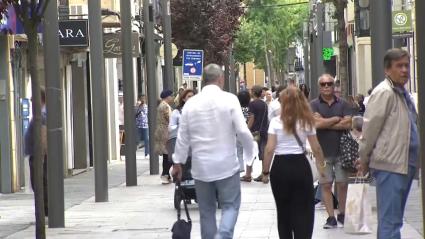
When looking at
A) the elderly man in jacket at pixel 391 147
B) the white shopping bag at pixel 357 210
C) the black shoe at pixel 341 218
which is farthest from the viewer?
the black shoe at pixel 341 218

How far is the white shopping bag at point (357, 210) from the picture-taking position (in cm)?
1186

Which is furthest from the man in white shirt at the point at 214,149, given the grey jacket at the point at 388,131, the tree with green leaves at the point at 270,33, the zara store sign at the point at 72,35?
the tree with green leaves at the point at 270,33

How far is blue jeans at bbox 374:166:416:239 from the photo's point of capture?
365 inches

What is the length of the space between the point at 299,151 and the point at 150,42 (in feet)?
51.2

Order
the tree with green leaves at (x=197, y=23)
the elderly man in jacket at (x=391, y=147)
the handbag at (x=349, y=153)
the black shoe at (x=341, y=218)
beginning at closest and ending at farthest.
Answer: the elderly man in jacket at (x=391, y=147)
the handbag at (x=349, y=153)
the black shoe at (x=341, y=218)
the tree with green leaves at (x=197, y=23)

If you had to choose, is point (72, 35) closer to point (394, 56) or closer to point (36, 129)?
point (36, 129)

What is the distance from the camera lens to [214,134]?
1027 cm

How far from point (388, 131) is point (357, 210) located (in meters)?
2.94

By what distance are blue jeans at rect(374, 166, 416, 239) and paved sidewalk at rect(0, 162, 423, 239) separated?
3.10m

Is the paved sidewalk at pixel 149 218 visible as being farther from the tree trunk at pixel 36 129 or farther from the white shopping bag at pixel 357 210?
the tree trunk at pixel 36 129

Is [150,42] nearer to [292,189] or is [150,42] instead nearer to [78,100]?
[78,100]

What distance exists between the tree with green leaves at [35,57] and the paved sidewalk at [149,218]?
197 cm

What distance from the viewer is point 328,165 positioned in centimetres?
1369

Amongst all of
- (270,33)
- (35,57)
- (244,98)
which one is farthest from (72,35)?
(270,33)
